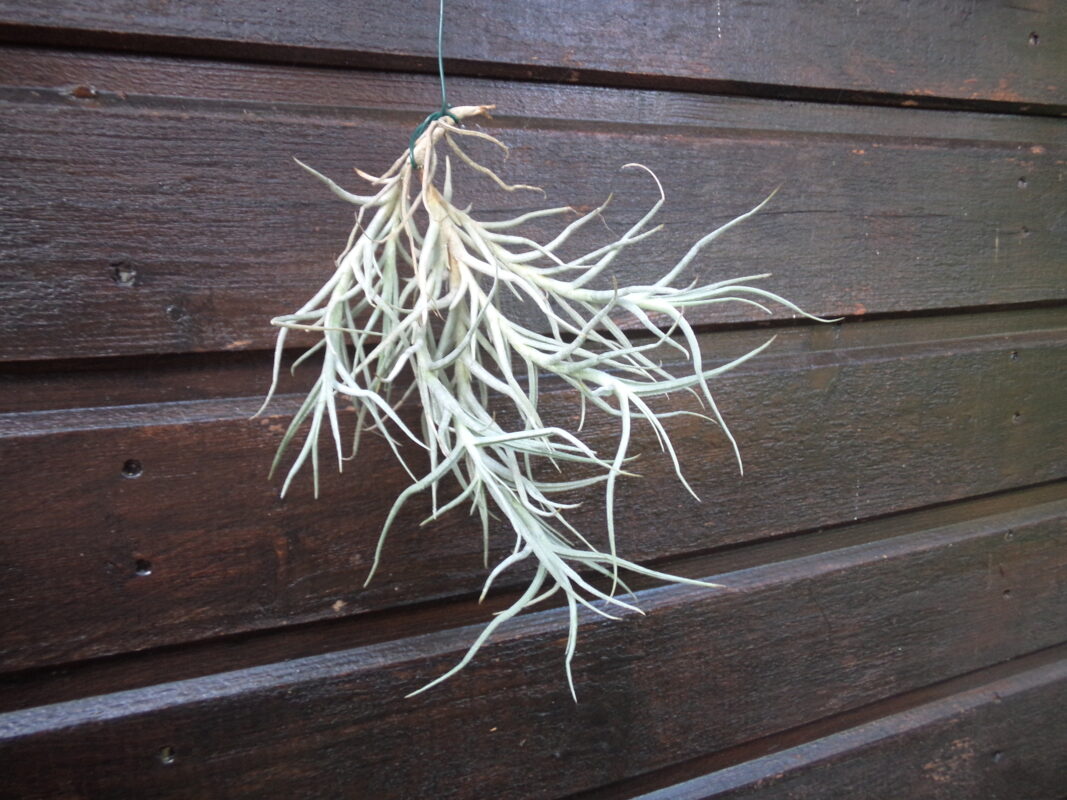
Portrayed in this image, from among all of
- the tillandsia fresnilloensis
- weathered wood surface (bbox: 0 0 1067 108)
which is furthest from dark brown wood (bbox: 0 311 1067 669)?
weathered wood surface (bbox: 0 0 1067 108)

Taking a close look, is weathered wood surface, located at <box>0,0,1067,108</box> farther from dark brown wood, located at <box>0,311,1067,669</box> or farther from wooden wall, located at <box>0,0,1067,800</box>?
dark brown wood, located at <box>0,311,1067,669</box>

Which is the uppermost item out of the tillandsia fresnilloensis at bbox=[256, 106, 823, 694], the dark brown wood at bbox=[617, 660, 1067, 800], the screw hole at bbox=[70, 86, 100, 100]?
the screw hole at bbox=[70, 86, 100, 100]

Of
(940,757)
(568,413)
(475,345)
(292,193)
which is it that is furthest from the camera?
(940,757)

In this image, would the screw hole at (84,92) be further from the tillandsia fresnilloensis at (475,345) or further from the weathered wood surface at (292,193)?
the tillandsia fresnilloensis at (475,345)

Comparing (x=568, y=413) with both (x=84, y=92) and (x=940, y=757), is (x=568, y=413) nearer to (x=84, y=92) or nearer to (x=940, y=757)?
(x=84, y=92)

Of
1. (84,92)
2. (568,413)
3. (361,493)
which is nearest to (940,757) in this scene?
(568,413)

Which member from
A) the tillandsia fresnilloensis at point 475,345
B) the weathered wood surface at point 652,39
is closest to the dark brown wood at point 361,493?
the tillandsia fresnilloensis at point 475,345
